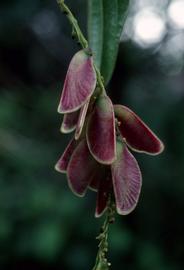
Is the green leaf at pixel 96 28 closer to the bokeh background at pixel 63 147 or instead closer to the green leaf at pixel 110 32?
the green leaf at pixel 110 32

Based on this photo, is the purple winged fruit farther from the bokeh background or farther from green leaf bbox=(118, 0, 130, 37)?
the bokeh background

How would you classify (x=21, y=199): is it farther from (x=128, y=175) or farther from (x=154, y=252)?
(x=128, y=175)

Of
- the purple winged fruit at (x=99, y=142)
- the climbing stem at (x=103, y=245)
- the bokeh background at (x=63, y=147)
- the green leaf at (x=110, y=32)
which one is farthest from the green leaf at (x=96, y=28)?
the bokeh background at (x=63, y=147)

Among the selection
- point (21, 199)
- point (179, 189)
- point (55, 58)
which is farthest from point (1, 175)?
point (55, 58)

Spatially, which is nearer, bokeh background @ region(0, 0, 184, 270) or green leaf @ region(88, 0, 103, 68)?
green leaf @ region(88, 0, 103, 68)

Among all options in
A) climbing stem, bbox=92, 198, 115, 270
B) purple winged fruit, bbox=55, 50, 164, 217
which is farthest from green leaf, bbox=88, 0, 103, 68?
climbing stem, bbox=92, 198, 115, 270
